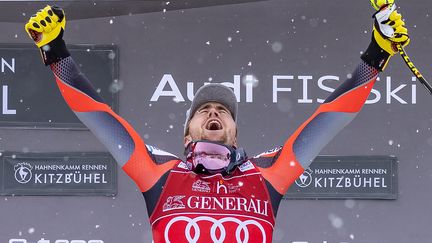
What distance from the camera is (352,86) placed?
383 centimetres

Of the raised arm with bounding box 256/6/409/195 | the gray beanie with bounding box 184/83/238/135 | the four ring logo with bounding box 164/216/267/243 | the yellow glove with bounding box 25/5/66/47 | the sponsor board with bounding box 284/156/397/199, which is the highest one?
the sponsor board with bounding box 284/156/397/199

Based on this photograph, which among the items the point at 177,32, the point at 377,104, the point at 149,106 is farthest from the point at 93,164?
the point at 377,104

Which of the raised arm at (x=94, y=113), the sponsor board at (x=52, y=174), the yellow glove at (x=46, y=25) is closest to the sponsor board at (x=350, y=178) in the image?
the sponsor board at (x=52, y=174)

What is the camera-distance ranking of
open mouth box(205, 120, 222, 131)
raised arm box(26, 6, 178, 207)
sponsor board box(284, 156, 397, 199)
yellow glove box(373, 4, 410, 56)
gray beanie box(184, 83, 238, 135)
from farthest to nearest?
1. sponsor board box(284, 156, 397, 199)
2. gray beanie box(184, 83, 238, 135)
3. open mouth box(205, 120, 222, 131)
4. raised arm box(26, 6, 178, 207)
5. yellow glove box(373, 4, 410, 56)

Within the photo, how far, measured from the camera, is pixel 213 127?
3.86 meters

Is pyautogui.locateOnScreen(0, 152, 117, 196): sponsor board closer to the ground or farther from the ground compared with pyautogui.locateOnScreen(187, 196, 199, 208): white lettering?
farther from the ground

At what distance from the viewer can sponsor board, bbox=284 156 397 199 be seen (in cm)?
902

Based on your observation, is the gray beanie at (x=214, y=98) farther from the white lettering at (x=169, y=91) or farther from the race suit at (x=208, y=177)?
the white lettering at (x=169, y=91)

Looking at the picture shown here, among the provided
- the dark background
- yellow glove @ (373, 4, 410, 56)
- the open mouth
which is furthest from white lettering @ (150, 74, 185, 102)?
yellow glove @ (373, 4, 410, 56)

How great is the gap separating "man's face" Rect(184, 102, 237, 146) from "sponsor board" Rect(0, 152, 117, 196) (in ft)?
17.4

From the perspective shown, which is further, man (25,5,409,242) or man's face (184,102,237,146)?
man's face (184,102,237,146)

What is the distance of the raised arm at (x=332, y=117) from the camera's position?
3791 millimetres

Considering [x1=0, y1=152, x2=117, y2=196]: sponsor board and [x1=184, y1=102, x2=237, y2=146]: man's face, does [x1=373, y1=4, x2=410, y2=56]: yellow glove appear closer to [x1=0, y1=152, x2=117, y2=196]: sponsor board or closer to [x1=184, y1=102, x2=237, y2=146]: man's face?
[x1=184, y1=102, x2=237, y2=146]: man's face

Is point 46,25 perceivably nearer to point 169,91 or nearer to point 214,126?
point 214,126
